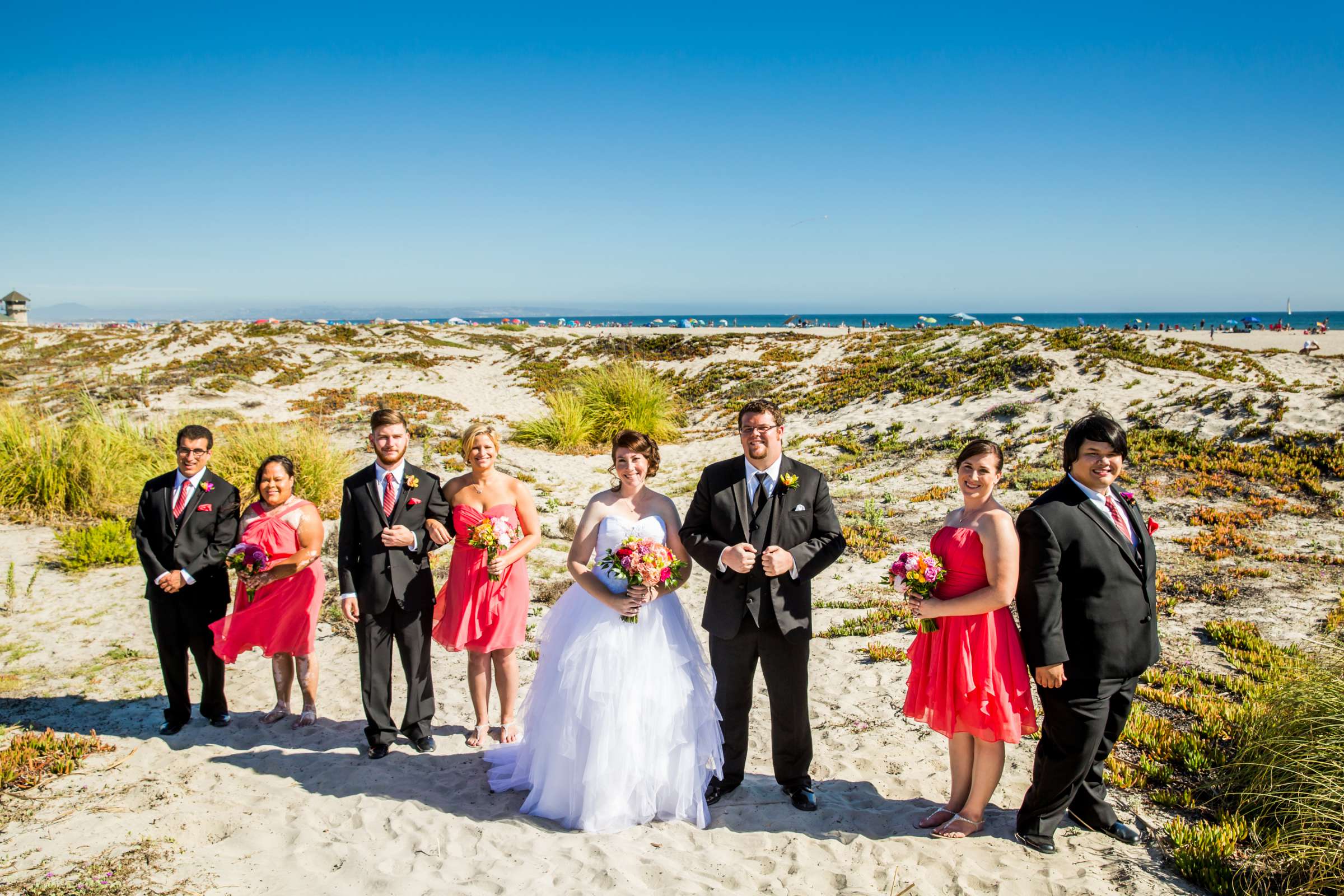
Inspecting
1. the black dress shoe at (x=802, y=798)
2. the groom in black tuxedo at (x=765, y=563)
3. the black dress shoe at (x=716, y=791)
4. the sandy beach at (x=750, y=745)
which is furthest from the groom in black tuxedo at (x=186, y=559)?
the black dress shoe at (x=802, y=798)

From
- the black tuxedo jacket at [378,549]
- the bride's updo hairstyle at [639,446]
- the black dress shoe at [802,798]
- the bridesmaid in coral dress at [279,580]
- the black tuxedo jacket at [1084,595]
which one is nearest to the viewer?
the black tuxedo jacket at [1084,595]

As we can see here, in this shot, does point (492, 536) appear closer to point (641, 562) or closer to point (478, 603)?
point (478, 603)

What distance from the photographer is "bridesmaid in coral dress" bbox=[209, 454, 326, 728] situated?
5344 millimetres

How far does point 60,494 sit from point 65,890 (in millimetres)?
9840

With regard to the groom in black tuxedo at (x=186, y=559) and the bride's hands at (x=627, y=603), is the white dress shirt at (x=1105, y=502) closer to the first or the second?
the bride's hands at (x=627, y=603)

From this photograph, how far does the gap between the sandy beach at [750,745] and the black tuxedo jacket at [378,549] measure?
116 cm

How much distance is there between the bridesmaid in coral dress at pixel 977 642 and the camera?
12.1 feet

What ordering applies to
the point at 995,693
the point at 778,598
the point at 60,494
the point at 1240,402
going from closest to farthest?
the point at 995,693
the point at 778,598
the point at 60,494
the point at 1240,402

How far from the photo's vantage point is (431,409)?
2053 centimetres

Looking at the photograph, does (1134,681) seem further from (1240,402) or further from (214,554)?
(1240,402)

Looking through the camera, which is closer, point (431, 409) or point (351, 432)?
point (351, 432)

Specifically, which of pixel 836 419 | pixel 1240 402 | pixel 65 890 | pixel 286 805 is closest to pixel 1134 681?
pixel 286 805

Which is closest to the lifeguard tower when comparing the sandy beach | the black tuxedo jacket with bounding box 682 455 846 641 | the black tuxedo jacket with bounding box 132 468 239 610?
the sandy beach

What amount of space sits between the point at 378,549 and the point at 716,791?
275cm
